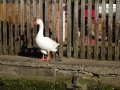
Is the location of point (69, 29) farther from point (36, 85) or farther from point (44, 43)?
point (36, 85)

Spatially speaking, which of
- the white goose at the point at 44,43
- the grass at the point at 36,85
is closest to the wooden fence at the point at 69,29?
the white goose at the point at 44,43

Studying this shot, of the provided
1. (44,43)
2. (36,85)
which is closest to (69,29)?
(44,43)

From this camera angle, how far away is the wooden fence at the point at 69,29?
24.9ft

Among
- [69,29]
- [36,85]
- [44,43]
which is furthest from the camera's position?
[69,29]

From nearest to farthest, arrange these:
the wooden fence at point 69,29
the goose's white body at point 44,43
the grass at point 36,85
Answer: the grass at point 36,85, the goose's white body at point 44,43, the wooden fence at point 69,29

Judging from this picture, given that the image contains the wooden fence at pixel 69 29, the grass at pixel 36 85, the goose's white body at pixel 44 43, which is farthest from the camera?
the wooden fence at pixel 69 29

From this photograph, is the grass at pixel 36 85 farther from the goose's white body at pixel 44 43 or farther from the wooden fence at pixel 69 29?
the wooden fence at pixel 69 29

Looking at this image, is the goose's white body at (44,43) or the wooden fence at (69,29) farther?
the wooden fence at (69,29)

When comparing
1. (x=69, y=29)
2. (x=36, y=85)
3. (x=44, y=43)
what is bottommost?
(x=36, y=85)

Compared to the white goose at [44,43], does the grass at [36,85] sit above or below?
below

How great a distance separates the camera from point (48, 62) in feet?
23.3

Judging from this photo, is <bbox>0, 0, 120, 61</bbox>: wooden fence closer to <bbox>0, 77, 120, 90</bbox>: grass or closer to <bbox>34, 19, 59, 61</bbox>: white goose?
<bbox>34, 19, 59, 61</bbox>: white goose

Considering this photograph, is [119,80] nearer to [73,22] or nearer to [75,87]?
[75,87]

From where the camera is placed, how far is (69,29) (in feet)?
25.7
